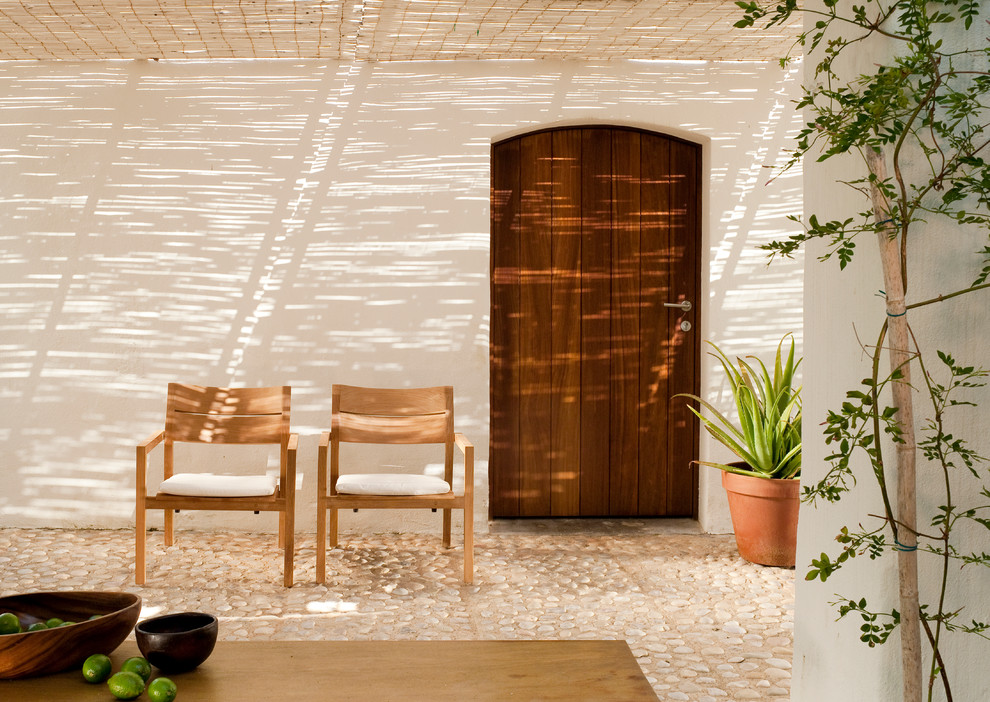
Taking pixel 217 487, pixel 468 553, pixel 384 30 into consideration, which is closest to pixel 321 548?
pixel 217 487

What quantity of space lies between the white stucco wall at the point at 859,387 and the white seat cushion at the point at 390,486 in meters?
1.84

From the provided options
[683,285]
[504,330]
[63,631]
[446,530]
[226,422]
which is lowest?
[446,530]

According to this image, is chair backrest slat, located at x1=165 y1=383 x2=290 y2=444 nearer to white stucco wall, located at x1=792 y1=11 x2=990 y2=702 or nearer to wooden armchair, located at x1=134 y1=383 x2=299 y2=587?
wooden armchair, located at x1=134 y1=383 x2=299 y2=587

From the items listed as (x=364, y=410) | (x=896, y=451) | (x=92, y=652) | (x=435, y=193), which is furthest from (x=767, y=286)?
(x=92, y=652)

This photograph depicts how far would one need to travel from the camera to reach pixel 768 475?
159 inches

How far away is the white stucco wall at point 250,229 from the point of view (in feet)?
14.9

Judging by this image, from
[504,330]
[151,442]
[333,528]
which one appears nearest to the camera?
[151,442]

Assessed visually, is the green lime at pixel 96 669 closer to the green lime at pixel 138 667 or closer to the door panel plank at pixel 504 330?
the green lime at pixel 138 667

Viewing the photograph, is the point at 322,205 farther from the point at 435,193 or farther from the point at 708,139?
the point at 708,139

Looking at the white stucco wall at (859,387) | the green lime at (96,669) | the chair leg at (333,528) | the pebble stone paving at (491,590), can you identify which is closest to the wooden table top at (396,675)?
the green lime at (96,669)

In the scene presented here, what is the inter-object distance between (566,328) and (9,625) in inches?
140

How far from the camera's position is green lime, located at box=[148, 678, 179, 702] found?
1.33m

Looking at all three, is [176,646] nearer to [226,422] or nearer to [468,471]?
[468,471]

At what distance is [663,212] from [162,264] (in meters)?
2.52
